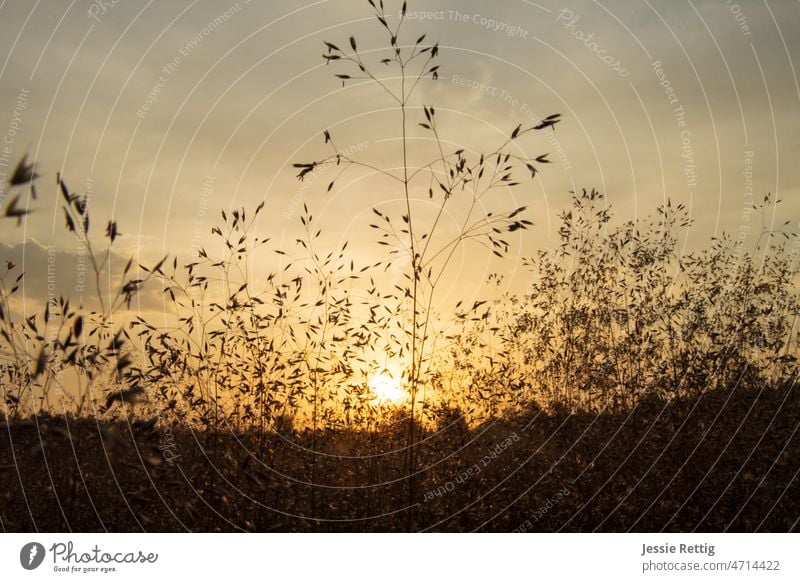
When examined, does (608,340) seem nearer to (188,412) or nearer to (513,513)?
(513,513)

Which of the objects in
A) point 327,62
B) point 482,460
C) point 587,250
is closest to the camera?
point 327,62

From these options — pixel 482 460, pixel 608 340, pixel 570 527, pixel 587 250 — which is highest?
pixel 587 250

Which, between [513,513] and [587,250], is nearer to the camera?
[513,513]

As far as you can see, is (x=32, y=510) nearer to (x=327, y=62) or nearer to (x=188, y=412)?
(x=188, y=412)

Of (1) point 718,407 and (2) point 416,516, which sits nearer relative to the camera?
(2) point 416,516

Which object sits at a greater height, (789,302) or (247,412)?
(789,302)

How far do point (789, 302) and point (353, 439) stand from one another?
433cm

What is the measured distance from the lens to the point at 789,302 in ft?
22.2

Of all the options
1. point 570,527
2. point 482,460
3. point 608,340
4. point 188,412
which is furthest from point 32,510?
point 608,340

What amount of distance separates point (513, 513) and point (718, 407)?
2.07 meters
